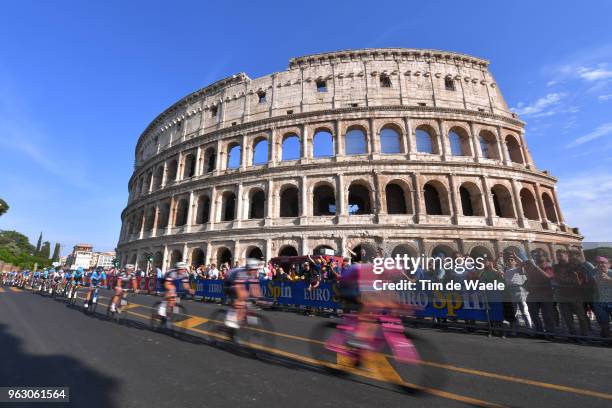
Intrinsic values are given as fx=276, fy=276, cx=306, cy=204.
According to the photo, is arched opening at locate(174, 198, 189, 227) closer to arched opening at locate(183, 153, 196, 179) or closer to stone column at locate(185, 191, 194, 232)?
stone column at locate(185, 191, 194, 232)

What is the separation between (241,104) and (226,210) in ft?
33.7

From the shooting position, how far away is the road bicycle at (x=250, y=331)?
4.81 metres

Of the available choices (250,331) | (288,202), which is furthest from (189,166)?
(250,331)

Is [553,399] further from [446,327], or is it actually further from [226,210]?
[226,210]

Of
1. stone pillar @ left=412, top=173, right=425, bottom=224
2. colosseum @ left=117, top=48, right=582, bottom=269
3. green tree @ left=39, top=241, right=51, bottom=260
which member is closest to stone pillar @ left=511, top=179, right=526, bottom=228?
colosseum @ left=117, top=48, right=582, bottom=269

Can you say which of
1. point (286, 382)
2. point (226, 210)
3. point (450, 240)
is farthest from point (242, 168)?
point (286, 382)

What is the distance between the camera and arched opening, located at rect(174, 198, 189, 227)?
2640 cm

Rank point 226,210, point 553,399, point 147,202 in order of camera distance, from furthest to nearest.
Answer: point 147,202, point 226,210, point 553,399

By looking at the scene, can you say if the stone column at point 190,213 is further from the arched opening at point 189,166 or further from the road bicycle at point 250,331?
the road bicycle at point 250,331

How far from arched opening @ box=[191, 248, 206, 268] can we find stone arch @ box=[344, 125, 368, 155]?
14950 millimetres

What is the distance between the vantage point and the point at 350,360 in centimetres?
368

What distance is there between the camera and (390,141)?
22.1 metres

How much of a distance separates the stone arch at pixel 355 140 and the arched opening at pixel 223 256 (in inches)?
503

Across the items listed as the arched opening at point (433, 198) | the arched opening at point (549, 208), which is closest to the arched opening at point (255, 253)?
the arched opening at point (433, 198)
